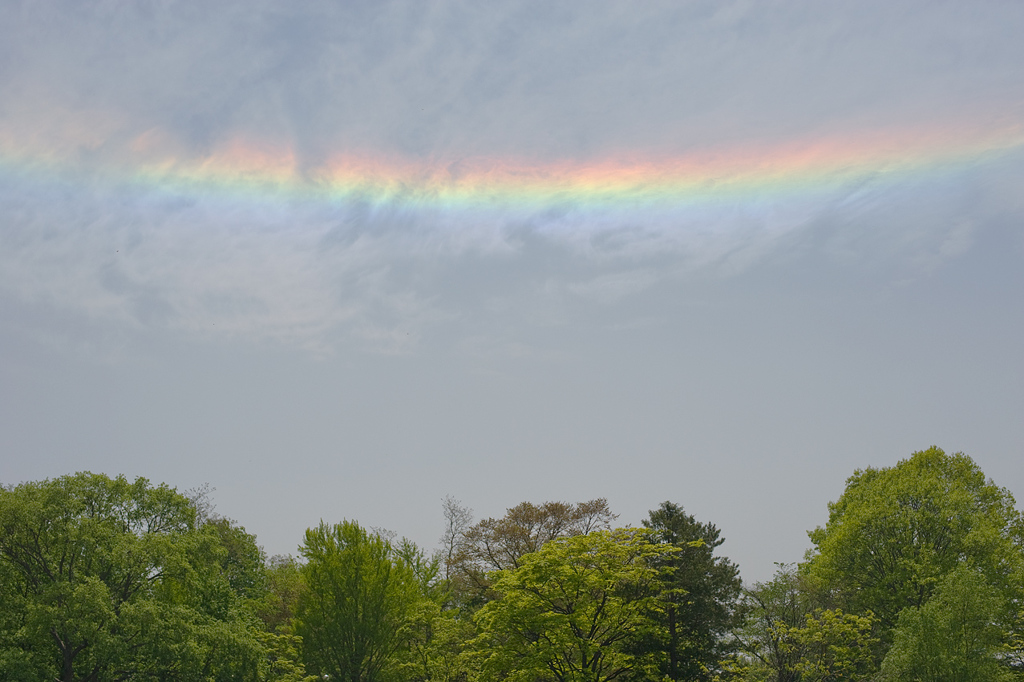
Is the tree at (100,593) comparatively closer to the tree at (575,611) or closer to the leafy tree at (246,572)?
the leafy tree at (246,572)

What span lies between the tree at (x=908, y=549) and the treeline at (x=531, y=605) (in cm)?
11

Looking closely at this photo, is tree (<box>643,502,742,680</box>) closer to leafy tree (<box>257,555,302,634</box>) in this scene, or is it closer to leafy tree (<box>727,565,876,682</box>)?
leafy tree (<box>727,565,876,682</box>)

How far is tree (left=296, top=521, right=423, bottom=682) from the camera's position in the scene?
4444cm

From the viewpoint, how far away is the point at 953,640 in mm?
33594

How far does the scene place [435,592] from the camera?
52.2m

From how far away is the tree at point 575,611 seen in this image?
3738 centimetres

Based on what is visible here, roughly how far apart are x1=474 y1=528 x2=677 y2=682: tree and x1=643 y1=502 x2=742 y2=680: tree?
1.56m

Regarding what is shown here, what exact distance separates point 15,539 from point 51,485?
2.58m

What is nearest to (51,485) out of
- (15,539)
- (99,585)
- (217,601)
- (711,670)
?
(15,539)

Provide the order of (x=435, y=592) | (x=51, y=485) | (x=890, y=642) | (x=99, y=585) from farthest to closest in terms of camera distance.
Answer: (x=435, y=592)
(x=890, y=642)
(x=51, y=485)
(x=99, y=585)

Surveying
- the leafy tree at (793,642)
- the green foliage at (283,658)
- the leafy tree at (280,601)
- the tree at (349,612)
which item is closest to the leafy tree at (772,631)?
the leafy tree at (793,642)

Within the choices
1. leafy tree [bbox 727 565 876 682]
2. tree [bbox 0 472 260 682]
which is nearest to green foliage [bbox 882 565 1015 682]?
leafy tree [bbox 727 565 876 682]

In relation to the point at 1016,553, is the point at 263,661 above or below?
below

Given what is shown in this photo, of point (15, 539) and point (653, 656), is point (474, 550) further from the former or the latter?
point (15, 539)
